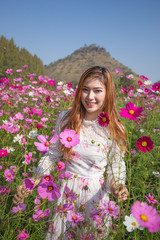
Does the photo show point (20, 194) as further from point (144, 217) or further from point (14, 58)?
point (14, 58)

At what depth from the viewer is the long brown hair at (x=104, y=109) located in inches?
43.4

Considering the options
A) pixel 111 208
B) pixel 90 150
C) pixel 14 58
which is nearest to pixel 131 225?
pixel 111 208

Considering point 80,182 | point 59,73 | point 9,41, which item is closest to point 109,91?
point 80,182

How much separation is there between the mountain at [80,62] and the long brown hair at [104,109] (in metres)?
39.6

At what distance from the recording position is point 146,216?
0.37m

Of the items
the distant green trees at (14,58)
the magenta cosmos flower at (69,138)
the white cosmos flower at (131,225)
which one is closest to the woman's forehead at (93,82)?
the magenta cosmos flower at (69,138)

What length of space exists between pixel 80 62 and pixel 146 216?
52196 millimetres

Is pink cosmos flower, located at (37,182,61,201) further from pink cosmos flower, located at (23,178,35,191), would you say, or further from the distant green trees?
the distant green trees

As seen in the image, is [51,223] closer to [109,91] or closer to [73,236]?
[73,236]

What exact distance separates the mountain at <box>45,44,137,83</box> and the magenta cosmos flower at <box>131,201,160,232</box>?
4049 cm

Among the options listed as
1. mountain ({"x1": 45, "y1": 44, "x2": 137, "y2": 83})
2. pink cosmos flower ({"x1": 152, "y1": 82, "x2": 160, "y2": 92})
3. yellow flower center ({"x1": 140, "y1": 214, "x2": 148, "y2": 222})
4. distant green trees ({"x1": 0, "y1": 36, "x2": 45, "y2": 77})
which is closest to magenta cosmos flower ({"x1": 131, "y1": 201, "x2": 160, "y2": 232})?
yellow flower center ({"x1": 140, "y1": 214, "x2": 148, "y2": 222})

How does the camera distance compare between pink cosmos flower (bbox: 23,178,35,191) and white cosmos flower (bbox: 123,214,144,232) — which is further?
pink cosmos flower (bbox: 23,178,35,191)

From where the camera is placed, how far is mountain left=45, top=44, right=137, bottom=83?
4294cm

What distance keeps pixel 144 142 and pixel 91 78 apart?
554 mm
